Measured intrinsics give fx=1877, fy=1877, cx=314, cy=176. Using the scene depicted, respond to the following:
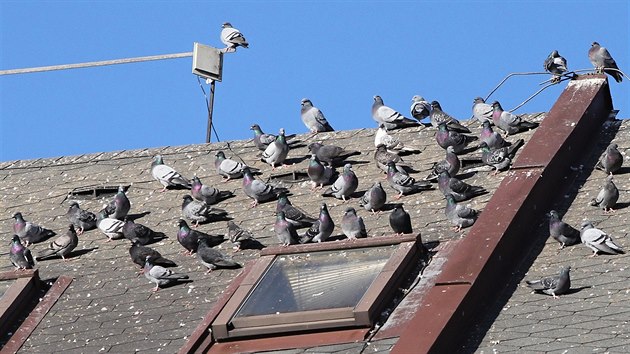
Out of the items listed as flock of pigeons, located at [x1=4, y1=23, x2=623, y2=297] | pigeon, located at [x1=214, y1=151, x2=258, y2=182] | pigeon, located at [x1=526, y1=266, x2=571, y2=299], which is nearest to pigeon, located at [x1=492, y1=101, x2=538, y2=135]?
flock of pigeons, located at [x1=4, y1=23, x2=623, y2=297]

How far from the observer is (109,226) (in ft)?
67.2

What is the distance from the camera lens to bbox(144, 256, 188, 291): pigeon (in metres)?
18.6

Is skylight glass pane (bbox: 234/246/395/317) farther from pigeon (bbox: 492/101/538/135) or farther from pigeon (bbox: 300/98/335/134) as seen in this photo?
pigeon (bbox: 300/98/335/134)

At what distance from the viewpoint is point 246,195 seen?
2120 centimetres

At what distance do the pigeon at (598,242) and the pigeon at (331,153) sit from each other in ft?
15.4

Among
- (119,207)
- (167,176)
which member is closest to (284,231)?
(119,207)

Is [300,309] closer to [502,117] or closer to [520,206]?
[520,206]

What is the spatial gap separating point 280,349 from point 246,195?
4787mm

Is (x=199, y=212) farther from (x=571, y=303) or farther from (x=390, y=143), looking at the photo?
(x=571, y=303)

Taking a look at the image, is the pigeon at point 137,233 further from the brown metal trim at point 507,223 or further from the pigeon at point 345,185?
the brown metal trim at point 507,223

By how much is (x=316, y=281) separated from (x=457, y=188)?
2.29 m

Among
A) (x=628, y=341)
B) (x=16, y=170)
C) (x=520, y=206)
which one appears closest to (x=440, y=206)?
(x=520, y=206)

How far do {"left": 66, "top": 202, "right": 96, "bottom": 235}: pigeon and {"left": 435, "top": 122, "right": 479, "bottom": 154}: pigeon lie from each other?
4.00 meters

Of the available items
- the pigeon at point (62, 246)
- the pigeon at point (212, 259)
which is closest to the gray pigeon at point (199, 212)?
the pigeon at point (62, 246)
